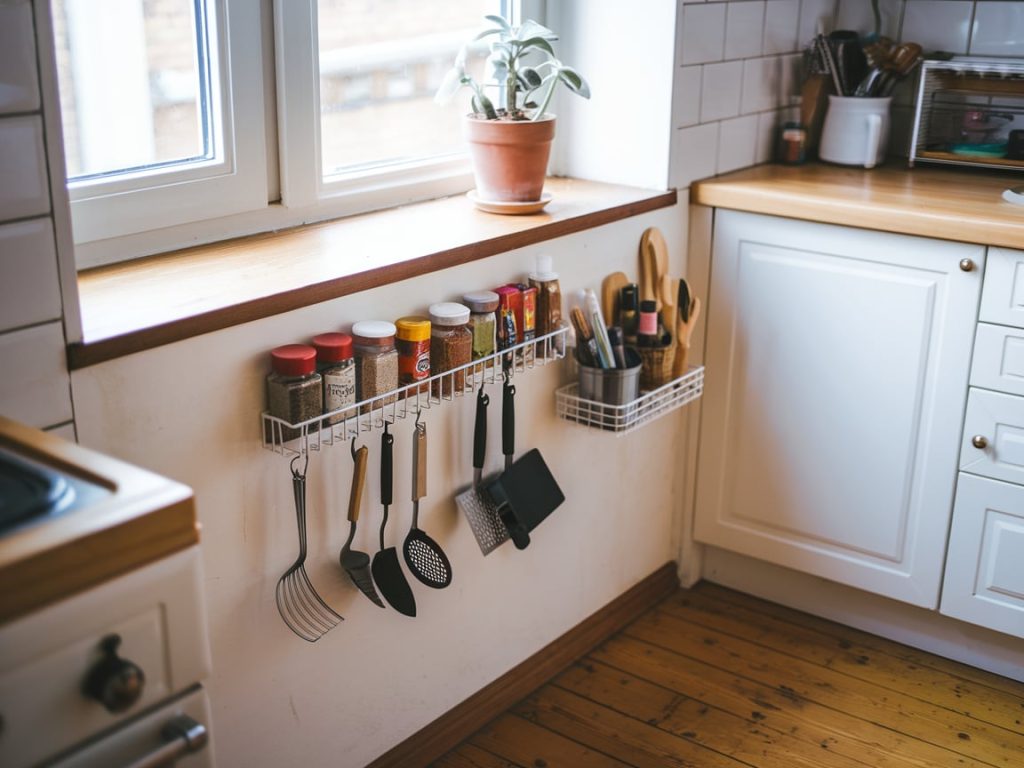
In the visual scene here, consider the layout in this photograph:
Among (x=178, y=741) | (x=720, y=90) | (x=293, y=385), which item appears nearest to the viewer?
(x=178, y=741)

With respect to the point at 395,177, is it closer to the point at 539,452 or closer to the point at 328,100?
the point at 328,100

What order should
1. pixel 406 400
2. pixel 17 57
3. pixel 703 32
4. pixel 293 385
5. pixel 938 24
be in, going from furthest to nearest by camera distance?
pixel 938 24, pixel 703 32, pixel 406 400, pixel 293 385, pixel 17 57

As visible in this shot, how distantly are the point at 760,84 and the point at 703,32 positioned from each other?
0.30 m

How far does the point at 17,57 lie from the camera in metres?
1.26

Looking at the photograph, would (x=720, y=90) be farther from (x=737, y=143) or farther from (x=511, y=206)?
(x=511, y=206)

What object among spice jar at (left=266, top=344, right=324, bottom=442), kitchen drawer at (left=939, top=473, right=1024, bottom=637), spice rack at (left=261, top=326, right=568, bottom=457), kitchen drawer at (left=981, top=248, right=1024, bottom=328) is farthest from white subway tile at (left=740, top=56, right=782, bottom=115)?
spice jar at (left=266, top=344, right=324, bottom=442)

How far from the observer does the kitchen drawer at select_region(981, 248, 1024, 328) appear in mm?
2082

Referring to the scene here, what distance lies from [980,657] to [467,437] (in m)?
1.23

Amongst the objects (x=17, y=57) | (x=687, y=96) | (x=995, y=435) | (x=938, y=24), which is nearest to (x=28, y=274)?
(x=17, y=57)

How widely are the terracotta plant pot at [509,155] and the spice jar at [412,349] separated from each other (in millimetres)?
446

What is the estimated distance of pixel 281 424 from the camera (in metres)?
1.59

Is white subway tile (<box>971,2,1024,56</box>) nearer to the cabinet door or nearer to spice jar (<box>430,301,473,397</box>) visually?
the cabinet door

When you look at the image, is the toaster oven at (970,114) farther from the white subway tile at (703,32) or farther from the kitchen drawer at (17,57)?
the kitchen drawer at (17,57)

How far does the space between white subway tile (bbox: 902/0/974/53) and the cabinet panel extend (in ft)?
3.00
